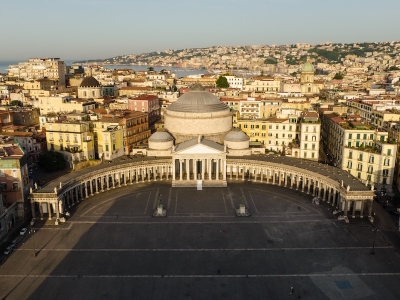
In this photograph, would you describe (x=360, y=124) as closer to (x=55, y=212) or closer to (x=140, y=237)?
(x=140, y=237)

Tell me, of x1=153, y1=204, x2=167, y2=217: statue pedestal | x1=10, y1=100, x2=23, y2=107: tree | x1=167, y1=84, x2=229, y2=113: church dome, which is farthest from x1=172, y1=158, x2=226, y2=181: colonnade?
x1=10, y1=100, x2=23, y2=107: tree

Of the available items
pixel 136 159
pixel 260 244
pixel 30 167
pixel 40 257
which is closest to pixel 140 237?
pixel 40 257

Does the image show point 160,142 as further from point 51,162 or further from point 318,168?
point 318,168

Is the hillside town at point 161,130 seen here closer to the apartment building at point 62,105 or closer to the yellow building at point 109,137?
the yellow building at point 109,137

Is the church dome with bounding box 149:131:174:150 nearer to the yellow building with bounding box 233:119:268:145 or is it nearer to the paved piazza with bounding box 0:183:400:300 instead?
the yellow building with bounding box 233:119:268:145

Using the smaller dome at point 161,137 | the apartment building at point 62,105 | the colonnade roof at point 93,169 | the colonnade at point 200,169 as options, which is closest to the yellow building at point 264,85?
the apartment building at point 62,105

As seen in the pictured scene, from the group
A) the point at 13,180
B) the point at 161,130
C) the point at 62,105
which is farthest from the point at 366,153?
the point at 62,105
